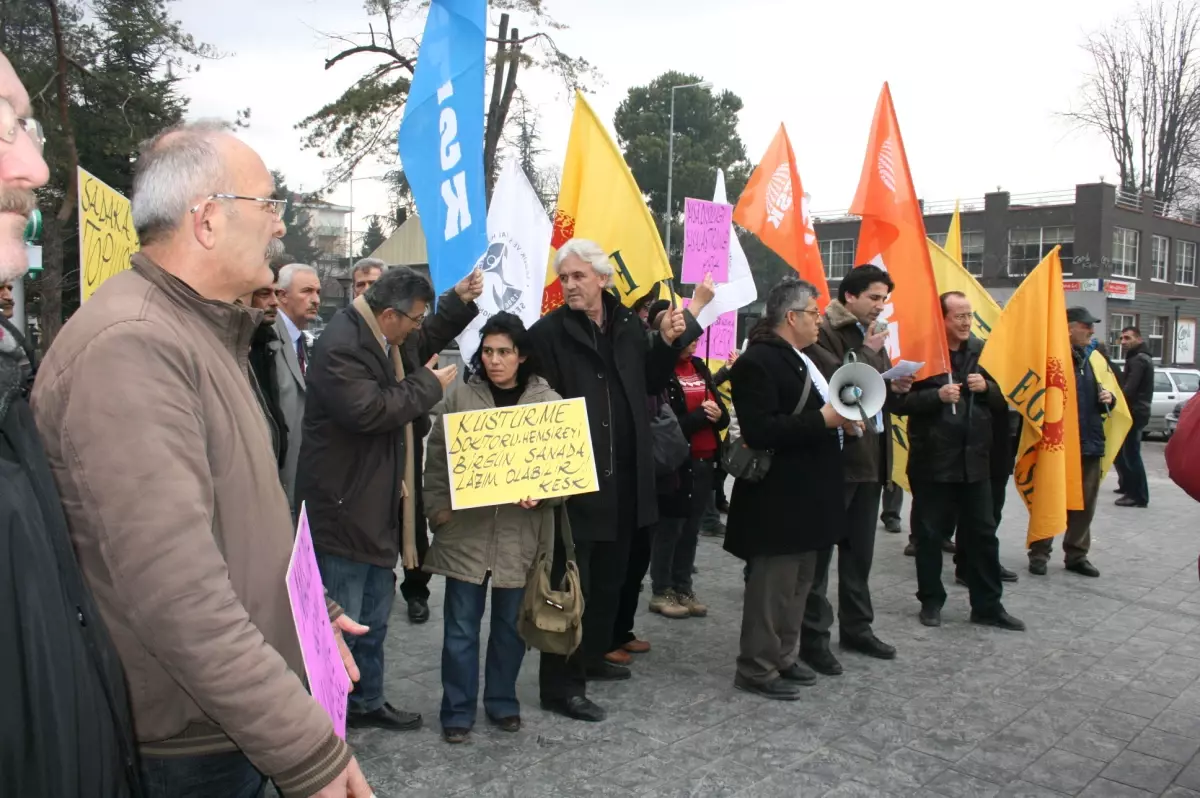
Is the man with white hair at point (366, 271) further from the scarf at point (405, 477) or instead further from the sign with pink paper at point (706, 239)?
the sign with pink paper at point (706, 239)

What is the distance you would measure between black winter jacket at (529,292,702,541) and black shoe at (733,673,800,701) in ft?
3.23

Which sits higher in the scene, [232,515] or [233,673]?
[232,515]

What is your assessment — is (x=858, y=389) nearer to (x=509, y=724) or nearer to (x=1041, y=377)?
(x=509, y=724)

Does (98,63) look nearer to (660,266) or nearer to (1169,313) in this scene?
(660,266)

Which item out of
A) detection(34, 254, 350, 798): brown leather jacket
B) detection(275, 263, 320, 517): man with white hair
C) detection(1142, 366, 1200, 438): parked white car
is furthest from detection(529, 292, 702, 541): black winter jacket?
detection(1142, 366, 1200, 438): parked white car

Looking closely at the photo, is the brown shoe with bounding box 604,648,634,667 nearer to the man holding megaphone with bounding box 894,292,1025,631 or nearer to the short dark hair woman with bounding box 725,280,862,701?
the short dark hair woman with bounding box 725,280,862,701

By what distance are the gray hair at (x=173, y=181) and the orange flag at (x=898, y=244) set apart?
507 centimetres

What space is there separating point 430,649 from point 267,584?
3888 mm

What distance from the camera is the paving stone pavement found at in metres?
3.84

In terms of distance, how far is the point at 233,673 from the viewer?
149cm

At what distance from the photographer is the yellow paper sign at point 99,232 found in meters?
5.04

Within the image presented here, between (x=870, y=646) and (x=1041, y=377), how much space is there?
8.28 ft

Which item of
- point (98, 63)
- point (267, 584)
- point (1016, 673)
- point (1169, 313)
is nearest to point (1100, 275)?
point (1169, 313)

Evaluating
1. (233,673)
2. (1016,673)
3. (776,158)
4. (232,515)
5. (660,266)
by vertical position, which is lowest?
(1016,673)
